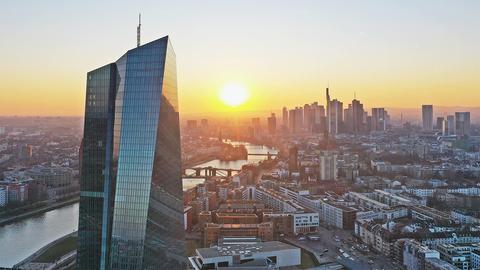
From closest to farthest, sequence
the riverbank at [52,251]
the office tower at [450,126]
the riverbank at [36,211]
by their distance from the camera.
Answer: the riverbank at [52,251] < the riverbank at [36,211] < the office tower at [450,126]

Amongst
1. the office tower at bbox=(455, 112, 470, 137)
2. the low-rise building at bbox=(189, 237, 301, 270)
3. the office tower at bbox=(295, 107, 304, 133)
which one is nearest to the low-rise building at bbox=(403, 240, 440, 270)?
the low-rise building at bbox=(189, 237, 301, 270)

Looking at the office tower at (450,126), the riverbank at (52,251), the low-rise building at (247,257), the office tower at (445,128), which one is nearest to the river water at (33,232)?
the riverbank at (52,251)

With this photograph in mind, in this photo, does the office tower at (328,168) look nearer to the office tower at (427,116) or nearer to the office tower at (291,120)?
the office tower at (291,120)

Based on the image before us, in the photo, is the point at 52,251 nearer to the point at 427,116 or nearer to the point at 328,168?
the point at 328,168

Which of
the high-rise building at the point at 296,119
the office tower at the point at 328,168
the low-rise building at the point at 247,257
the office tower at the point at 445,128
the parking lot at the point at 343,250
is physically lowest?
the parking lot at the point at 343,250

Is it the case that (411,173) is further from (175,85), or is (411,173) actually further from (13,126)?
(13,126)

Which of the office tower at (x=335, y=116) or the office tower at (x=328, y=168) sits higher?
the office tower at (x=335, y=116)

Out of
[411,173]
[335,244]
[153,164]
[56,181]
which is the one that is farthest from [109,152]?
[411,173]

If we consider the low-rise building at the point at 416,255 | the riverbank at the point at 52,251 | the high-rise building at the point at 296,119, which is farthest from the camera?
the high-rise building at the point at 296,119
